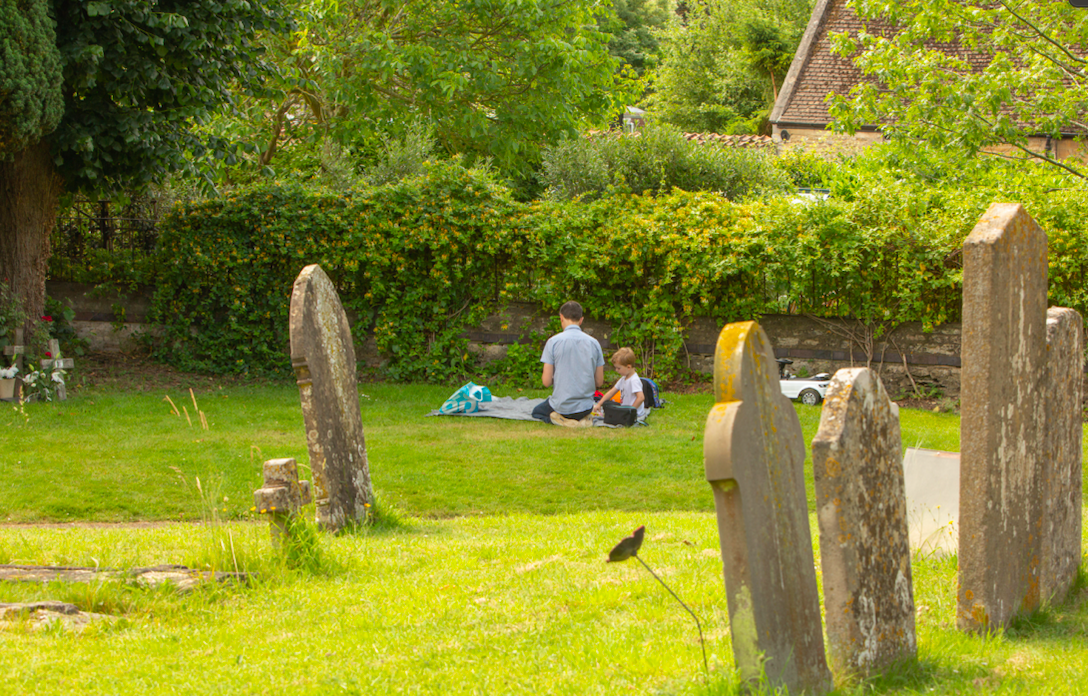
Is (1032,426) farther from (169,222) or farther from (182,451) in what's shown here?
(169,222)

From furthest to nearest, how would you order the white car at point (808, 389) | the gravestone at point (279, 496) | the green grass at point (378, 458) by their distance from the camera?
the white car at point (808, 389) < the green grass at point (378, 458) < the gravestone at point (279, 496)

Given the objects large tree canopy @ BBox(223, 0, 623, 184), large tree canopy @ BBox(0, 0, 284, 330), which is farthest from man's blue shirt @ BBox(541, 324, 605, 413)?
large tree canopy @ BBox(223, 0, 623, 184)

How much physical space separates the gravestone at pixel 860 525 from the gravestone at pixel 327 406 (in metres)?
3.73

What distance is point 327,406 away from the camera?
20.0 feet

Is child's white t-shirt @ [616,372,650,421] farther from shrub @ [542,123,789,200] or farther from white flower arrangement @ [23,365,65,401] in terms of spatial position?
shrub @ [542,123,789,200]

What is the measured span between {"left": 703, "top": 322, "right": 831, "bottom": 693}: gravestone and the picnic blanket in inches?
318

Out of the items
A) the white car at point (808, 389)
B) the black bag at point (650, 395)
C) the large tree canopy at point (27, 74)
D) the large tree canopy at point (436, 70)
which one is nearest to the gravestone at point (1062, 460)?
the black bag at point (650, 395)

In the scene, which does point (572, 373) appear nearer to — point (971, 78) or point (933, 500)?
point (933, 500)

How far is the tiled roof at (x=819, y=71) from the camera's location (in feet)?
90.4

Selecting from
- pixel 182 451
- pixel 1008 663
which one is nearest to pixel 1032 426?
pixel 1008 663

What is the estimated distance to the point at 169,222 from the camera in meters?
14.4

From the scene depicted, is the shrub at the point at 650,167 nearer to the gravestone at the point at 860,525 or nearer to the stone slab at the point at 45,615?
the stone slab at the point at 45,615

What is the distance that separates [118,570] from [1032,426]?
14.5ft

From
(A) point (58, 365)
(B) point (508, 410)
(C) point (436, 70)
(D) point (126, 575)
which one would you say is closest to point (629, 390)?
(B) point (508, 410)
